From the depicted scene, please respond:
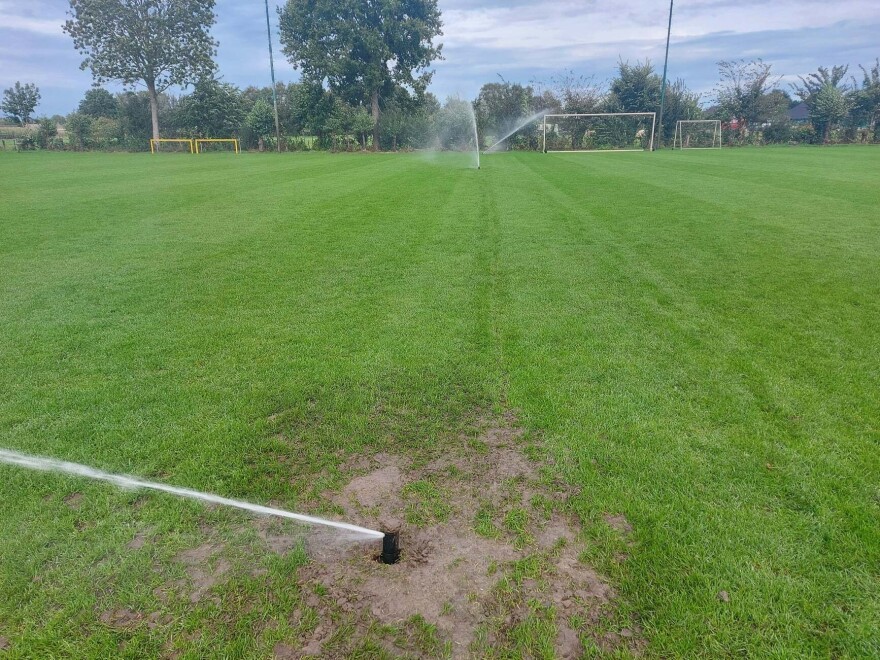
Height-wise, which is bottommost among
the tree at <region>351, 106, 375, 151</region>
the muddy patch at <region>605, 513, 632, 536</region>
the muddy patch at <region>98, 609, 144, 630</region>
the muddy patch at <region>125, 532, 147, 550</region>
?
the muddy patch at <region>98, 609, 144, 630</region>

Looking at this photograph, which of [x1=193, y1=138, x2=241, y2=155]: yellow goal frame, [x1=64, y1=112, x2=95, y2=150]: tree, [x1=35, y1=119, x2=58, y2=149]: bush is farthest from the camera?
[x1=193, y1=138, x2=241, y2=155]: yellow goal frame

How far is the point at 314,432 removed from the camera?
325cm

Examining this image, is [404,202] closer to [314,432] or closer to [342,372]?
[342,372]

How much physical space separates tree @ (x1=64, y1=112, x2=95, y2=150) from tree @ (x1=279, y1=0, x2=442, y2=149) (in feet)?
48.0

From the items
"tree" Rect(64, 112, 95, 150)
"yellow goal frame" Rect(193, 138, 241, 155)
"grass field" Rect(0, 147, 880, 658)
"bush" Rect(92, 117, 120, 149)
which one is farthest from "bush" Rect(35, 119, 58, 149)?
"grass field" Rect(0, 147, 880, 658)

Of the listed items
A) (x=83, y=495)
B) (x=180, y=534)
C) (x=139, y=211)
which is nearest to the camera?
(x=180, y=534)

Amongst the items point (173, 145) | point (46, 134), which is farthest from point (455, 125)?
point (46, 134)

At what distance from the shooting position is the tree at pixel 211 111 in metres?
41.6

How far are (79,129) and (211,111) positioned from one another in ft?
29.0

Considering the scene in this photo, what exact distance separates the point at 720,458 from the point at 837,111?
46.2 meters

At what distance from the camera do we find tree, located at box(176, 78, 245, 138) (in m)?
41.6

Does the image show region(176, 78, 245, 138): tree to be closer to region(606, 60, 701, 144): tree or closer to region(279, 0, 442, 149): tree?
region(279, 0, 442, 149): tree

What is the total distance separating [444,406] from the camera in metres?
3.57

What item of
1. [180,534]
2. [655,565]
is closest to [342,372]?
[180,534]
